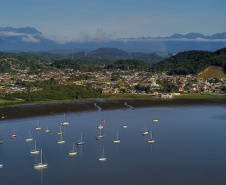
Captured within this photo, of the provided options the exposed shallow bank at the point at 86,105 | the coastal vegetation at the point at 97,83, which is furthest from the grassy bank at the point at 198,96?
the exposed shallow bank at the point at 86,105

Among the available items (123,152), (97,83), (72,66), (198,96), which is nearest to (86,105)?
(198,96)

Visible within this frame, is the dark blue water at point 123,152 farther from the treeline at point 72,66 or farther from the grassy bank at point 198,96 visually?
the treeline at point 72,66

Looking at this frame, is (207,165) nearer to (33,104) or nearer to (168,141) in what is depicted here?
(168,141)

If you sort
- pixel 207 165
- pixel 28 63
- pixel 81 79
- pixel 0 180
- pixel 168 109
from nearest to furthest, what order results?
pixel 0 180
pixel 207 165
pixel 168 109
pixel 81 79
pixel 28 63

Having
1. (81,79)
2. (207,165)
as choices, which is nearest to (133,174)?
(207,165)

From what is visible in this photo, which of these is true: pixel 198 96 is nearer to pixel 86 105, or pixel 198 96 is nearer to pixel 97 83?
pixel 86 105

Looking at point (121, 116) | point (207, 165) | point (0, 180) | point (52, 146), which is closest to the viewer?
point (0, 180)
